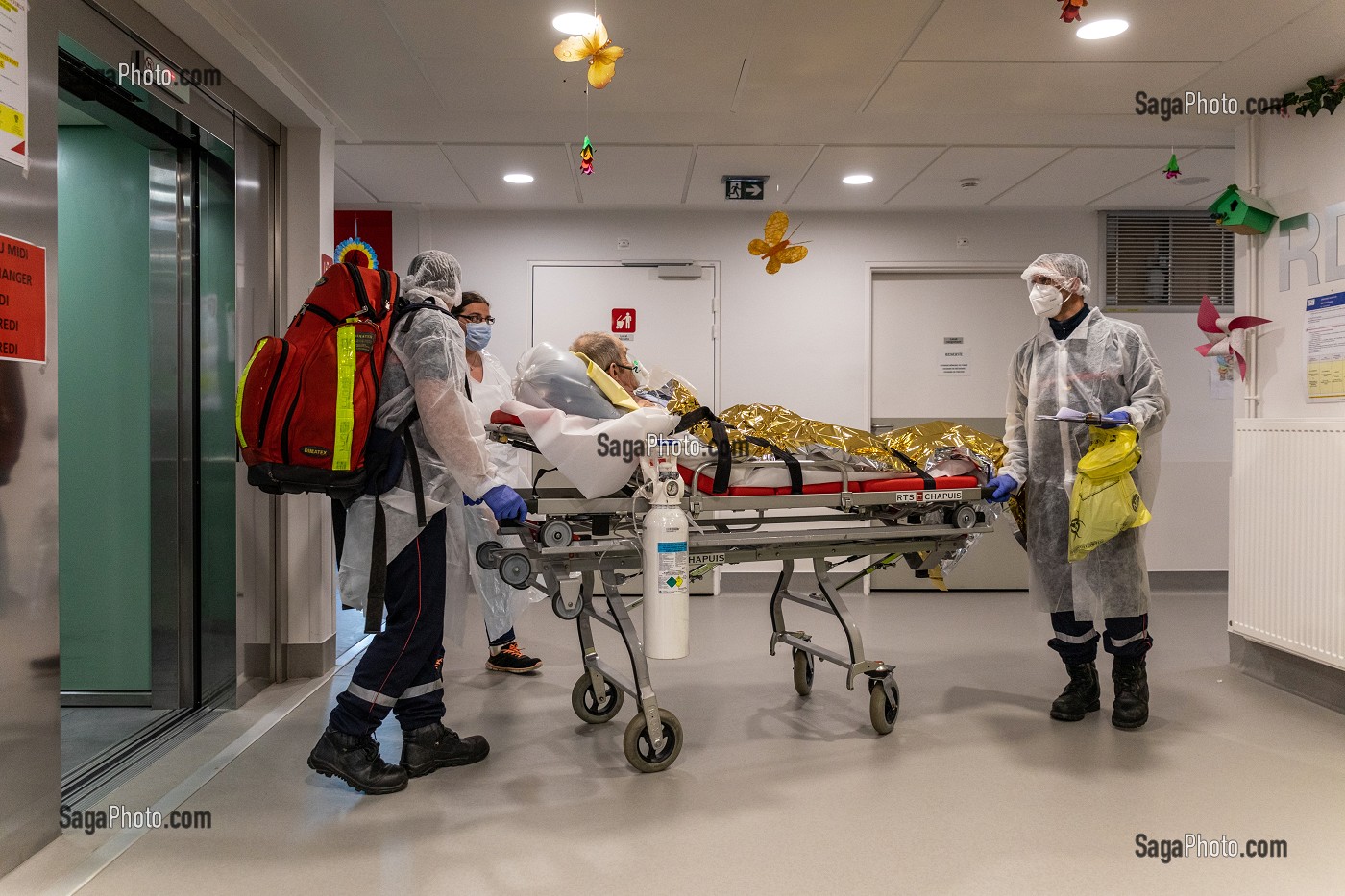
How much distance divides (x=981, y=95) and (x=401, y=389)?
253 centimetres

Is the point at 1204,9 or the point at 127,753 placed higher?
the point at 1204,9

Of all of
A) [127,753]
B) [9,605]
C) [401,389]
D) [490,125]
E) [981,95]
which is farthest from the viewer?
[490,125]

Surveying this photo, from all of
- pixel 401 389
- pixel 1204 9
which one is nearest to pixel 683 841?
pixel 401 389

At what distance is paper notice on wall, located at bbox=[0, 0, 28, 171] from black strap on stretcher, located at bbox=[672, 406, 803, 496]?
5.41 feet

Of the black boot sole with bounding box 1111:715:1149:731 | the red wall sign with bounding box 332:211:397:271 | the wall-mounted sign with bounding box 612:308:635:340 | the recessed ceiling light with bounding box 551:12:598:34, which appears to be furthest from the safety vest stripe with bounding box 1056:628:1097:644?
the red wall sign with bounding box 332:211:397:271

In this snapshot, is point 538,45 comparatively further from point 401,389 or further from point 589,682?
point 589,682

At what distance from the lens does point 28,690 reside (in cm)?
198

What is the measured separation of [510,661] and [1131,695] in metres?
2.31

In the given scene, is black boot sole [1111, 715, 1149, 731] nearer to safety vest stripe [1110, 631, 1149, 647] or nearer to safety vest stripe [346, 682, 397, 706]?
safety vest stripe [1110, 631, 1149, 647]

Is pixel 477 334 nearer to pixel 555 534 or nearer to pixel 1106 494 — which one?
pixel 555 534

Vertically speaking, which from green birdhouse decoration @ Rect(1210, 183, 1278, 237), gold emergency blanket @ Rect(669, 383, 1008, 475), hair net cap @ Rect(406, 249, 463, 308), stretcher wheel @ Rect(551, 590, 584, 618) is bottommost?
stretcher wheel @ Rect(551, 590, 584, 618)

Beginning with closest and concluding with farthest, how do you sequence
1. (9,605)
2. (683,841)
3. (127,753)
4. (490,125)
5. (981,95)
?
1. (9,605)
2. (683,841)
3. (127,753)
4. (981,95)
5. (490,125)

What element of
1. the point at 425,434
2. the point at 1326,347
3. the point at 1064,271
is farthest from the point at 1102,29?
the point at 425,434

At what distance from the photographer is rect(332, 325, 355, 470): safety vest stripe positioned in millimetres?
2207
